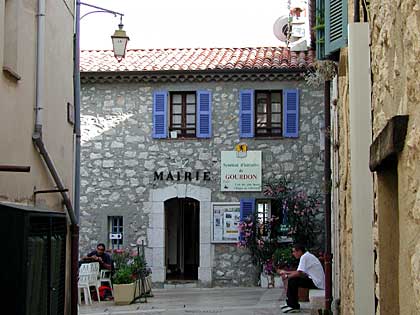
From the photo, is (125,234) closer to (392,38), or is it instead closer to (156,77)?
(156,77)

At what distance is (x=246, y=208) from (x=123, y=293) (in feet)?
15.8

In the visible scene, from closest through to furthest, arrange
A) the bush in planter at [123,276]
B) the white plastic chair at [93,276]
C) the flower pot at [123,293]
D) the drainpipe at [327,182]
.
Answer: the drainpipe at [327,182] → the flower pot at [123,293] → the bush in planter at [123,276] → the white plastic chair at [93,276]

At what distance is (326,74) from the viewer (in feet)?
30.5

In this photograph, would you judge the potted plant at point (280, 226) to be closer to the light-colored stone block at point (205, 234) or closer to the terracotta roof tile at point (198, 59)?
the light-colored stone block at point (205, 234)

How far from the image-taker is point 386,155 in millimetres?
3688

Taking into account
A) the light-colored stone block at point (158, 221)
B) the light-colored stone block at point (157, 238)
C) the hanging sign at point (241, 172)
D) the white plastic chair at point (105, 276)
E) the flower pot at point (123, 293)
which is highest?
the hanging sign at point (241, 172)

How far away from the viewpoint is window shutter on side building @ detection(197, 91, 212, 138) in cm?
1803

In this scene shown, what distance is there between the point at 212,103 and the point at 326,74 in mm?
8952

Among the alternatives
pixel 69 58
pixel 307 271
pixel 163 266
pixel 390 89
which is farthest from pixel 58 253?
pixel 163 266

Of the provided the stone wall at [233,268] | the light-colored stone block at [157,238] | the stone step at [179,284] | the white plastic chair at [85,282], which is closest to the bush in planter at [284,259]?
the stone wall at [233,268]

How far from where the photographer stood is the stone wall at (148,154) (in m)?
17.8

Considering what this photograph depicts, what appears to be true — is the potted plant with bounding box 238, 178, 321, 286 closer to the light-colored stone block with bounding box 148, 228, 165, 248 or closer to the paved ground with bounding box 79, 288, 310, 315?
the paved ground with bounding box 79, 288, 310, 315

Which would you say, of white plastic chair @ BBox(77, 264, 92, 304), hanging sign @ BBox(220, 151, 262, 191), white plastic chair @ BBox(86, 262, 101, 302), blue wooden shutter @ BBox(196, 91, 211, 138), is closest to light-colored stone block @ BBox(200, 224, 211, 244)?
hanging sign @ BBox(220, 151, 262, 191)

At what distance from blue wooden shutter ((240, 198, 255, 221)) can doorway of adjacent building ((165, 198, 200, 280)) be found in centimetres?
176
